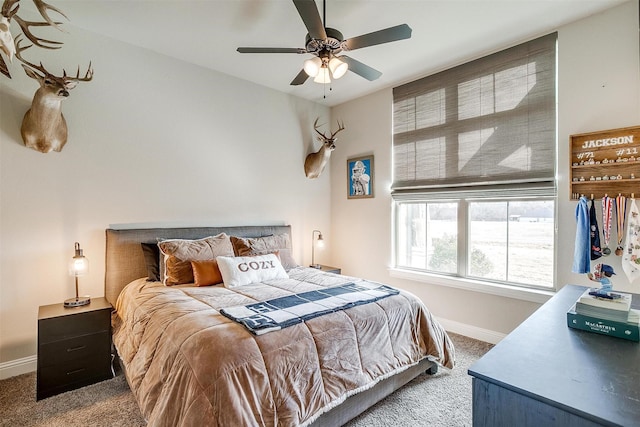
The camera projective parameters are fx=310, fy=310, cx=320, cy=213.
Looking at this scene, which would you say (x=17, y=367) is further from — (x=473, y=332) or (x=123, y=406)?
(x=473, y=332)

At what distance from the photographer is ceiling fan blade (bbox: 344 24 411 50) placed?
6.67ft

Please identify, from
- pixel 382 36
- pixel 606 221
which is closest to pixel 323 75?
pixel 382 36

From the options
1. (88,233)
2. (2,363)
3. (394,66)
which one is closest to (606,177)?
(394,66)

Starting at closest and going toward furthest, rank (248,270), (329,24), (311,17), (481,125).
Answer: (311,17)
(329,24)
(248,270)
(481,125)

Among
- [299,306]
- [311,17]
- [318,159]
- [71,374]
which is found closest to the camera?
[311,17]

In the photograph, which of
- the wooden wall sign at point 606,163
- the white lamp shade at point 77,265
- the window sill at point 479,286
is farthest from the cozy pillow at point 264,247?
the wooden wall sign at point 606,163

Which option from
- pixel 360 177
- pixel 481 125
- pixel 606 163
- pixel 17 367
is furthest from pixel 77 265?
pixel 606 163

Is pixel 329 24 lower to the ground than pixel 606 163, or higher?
higher

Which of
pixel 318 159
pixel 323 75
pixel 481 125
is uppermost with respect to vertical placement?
pixel 323 75

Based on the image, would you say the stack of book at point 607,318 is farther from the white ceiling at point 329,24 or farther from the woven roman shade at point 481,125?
the white ceiling at point 329,24

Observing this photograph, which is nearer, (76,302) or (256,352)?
(256,352)

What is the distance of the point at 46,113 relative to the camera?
2.44 metres

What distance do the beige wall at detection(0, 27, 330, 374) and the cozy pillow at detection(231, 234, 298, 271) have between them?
46 cm

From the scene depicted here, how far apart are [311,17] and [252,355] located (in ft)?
6.47
